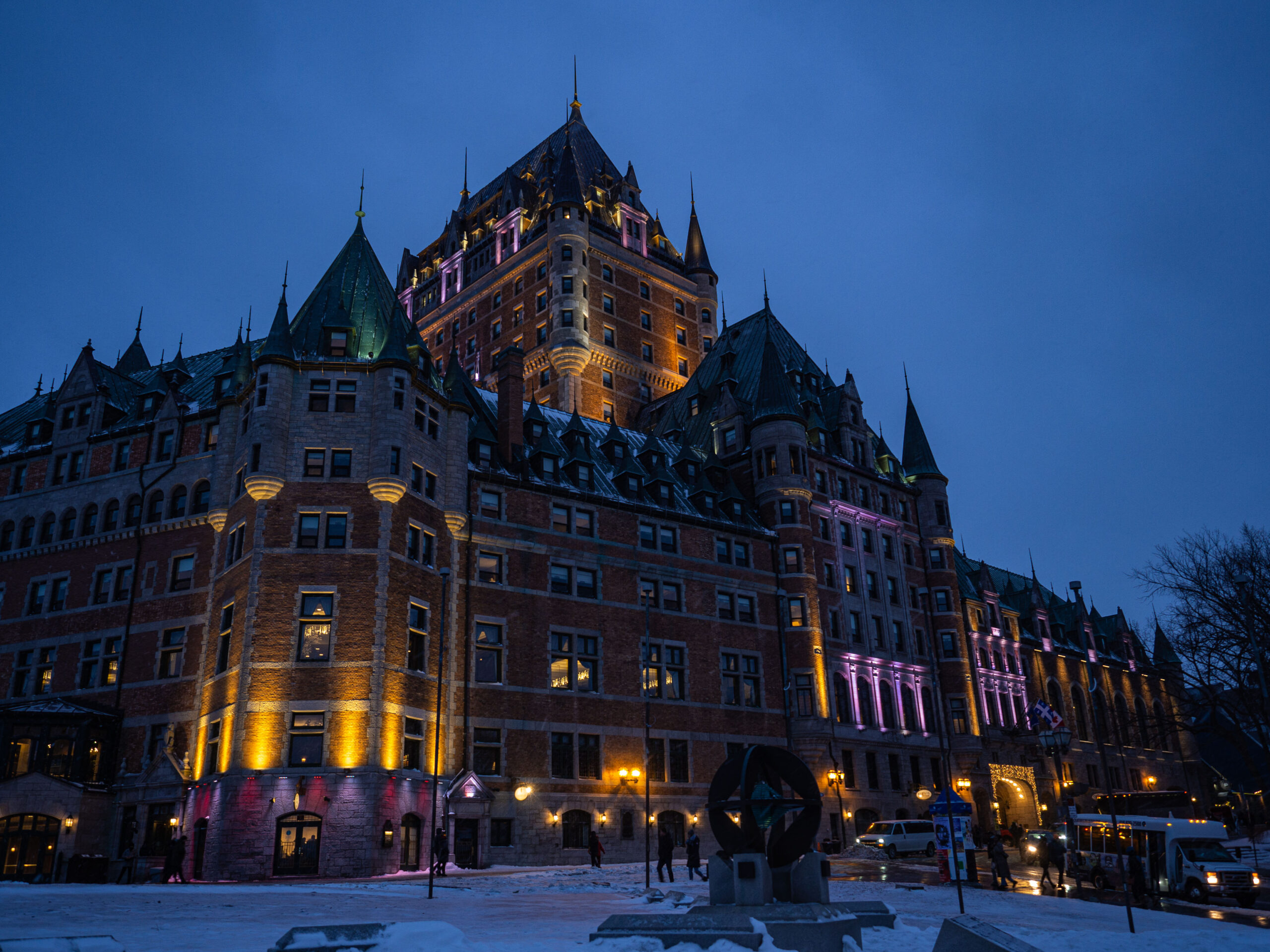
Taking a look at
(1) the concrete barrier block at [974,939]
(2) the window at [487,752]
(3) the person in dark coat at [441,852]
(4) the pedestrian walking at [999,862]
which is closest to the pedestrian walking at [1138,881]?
(4) the pedestrian walking at [999,862]

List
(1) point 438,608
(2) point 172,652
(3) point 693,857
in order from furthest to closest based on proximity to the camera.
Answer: (1) point 438,608, (2) point 172,652, (3) point 693,857

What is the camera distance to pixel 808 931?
17109mm

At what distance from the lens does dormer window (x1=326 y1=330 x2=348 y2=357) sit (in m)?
44.2

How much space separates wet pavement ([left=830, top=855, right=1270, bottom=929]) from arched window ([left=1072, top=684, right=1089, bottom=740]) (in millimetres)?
39160

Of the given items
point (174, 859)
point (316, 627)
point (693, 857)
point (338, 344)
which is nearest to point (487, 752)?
point (316, 627)

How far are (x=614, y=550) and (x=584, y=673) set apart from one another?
262 inches

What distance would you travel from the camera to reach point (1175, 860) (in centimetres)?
3256

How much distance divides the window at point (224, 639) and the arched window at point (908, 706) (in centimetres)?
3927

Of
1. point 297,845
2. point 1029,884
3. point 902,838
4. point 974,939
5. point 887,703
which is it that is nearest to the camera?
point 974,939

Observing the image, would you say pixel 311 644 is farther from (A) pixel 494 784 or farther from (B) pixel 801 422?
(B) pixel 801 422

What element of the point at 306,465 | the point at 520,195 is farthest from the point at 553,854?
the point at 520,195

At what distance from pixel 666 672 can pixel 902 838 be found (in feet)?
45.4

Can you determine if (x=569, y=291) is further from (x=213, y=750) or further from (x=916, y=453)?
(x=213, y=750)

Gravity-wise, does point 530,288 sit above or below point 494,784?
above
